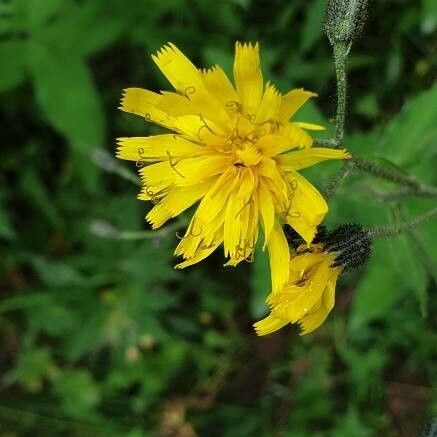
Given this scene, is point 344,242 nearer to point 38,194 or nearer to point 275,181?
point 275,181

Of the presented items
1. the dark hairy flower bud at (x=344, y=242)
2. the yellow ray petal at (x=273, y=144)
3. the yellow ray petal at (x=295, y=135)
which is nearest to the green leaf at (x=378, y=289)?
the dark hairy flower bud at (x=344, y=242)

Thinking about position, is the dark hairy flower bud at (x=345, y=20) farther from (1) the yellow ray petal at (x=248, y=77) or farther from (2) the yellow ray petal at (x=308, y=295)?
(2) the yellow ray petal at (x=308, y=295)

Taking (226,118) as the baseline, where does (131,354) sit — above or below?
above

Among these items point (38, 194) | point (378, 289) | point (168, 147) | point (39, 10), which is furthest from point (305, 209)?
point (38, 194)

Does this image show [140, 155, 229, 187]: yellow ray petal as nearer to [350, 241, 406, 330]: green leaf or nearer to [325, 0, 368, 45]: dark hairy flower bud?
[325, 0, 368, 45]: dark hairy flower bud

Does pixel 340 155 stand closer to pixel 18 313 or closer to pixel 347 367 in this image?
pixel 347 367

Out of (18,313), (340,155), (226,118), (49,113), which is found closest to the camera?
(340,155)

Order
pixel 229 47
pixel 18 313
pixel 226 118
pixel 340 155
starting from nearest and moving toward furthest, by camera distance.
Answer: pixel 340 155, pixel 226 118, pixel 229 47, pixel 18 313

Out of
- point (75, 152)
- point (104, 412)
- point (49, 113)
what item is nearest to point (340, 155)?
point (49, 113)

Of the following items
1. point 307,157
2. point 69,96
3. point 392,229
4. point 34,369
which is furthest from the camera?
point 34,369
